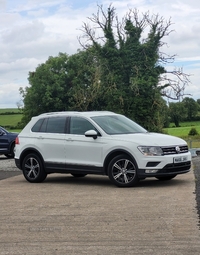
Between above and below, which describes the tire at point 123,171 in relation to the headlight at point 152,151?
below

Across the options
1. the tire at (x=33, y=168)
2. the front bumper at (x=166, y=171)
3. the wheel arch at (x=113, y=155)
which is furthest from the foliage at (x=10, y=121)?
the front bumper at (x=166, y=171)

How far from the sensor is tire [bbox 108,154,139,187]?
12.6m

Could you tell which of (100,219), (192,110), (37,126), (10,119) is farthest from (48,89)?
(100,219)

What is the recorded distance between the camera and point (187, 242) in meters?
6.75

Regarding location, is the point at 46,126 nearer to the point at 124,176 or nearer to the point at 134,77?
the point at 124,176

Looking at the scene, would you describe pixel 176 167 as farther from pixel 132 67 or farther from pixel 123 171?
pixel 132 67

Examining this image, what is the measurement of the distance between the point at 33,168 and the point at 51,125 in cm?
117

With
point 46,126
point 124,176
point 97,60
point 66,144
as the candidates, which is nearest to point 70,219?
point 124,176

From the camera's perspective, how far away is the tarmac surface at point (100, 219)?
6.64 m

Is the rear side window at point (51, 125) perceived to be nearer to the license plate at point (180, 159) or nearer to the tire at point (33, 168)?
the tire at point (33, 168)

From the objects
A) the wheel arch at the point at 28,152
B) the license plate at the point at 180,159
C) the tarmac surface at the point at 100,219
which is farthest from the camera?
the wheel arch at the point at 28,152

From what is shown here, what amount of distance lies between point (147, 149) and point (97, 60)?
61.5 meters

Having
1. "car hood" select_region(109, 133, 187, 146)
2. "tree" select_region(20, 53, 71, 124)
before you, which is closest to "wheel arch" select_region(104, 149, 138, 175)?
"car hood" select_region(109, 133, 187, 146)

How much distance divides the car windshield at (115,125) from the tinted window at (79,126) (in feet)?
0.64
